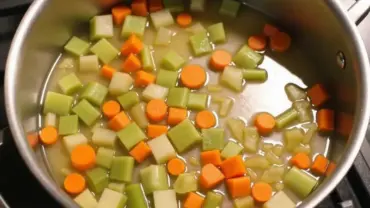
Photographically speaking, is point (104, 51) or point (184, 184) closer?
point (184, 184)

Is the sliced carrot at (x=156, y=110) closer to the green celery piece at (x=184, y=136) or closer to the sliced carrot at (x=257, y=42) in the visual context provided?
the green celery piece at (x=184, y=136)

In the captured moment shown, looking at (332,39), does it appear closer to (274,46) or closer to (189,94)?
(274,46)

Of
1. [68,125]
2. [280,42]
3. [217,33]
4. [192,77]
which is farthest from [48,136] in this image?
[280,42]

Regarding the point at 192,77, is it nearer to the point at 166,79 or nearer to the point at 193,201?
the point at 166,79

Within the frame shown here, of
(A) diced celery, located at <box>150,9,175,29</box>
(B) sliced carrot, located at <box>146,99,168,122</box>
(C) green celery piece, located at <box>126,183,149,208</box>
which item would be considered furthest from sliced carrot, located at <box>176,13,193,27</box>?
(C) green celery piece, located at <box>126,183,149,208</box>

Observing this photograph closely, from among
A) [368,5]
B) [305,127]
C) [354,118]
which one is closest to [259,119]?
[305,127]

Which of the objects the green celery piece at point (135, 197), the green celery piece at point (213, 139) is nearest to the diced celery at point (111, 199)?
the green celery piece at point (135, 197)
